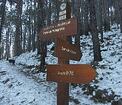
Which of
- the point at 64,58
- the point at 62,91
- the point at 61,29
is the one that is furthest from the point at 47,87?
the point at 61,29

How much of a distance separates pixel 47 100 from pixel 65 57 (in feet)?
13.5

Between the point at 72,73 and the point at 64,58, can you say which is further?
the point at 64,58

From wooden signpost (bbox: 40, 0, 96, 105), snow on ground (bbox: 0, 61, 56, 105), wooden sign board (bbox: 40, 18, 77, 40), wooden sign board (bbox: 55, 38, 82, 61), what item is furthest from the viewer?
snow on ground (bbox: 0, 61, 56, 105)

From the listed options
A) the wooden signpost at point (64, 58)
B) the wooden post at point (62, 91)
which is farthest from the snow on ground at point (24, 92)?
the wooden signpost at point (64, 58)

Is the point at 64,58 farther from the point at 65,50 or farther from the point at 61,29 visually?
the point at 61,29

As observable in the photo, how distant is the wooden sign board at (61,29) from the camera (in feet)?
27.6

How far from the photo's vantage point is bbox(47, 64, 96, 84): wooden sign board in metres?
7.77

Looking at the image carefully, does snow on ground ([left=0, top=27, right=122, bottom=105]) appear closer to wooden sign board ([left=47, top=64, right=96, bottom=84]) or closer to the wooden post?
the wooden post

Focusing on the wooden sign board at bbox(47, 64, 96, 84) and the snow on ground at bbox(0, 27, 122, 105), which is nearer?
the wooden sign board at bbox(47, 64, 96, 84)

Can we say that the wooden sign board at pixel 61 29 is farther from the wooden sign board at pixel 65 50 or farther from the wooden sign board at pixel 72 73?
the wooden sign board at pixel 72 73

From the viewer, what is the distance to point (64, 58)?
28.3ft

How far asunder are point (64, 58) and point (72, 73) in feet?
2.16

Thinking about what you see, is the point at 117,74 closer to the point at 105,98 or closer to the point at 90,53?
the point at 105,98

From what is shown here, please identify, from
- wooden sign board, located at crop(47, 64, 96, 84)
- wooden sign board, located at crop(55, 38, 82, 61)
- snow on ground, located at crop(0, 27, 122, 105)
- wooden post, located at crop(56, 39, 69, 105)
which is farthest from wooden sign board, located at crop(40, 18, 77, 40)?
snow on ground, located at crop(0, 27, 122, 105)
